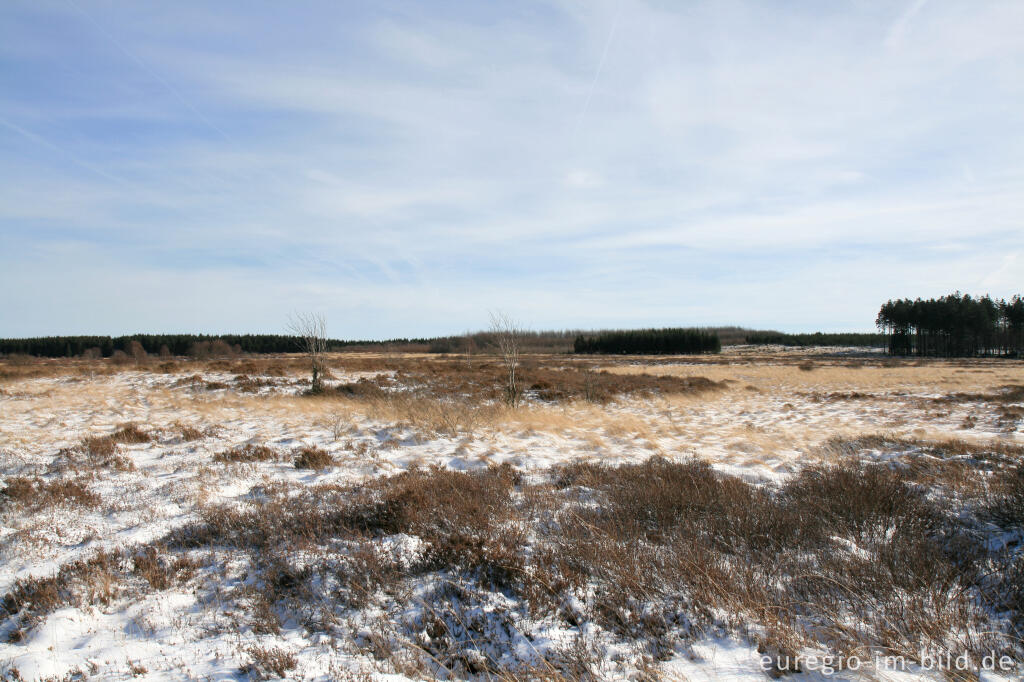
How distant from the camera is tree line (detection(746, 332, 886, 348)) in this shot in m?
117

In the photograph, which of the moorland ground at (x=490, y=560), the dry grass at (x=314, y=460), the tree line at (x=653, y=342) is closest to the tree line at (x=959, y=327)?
the tree line at (x=653, y=342)

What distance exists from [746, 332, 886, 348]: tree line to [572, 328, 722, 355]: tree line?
101 ft

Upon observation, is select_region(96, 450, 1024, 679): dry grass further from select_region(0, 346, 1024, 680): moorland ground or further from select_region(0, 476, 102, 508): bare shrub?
select_region(0, 476, 102, 508): bare shrub

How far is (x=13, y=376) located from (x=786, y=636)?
1142 inches

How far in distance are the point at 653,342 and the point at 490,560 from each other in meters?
105

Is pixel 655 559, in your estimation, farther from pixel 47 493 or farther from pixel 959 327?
pixel 959 327

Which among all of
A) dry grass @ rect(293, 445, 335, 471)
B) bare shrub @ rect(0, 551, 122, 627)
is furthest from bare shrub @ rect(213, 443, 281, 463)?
bare shrub @ rect(0, 551, 122, 627)

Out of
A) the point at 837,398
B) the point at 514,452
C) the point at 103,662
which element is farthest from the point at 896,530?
the point at 837,398

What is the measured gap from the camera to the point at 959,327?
7019cm

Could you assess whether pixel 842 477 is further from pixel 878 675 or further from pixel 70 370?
pixel 70 370

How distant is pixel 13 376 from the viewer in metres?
20.6

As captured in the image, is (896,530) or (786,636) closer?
(786,636)

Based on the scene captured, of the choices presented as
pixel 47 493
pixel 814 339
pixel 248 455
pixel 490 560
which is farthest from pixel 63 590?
pixel 814 339

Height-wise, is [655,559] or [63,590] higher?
[655,559]
